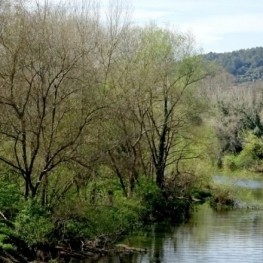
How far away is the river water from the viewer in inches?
1277

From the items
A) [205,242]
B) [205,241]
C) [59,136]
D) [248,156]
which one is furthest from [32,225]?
[248,156]

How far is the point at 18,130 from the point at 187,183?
24089mm

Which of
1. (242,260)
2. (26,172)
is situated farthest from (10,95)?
(242,260)

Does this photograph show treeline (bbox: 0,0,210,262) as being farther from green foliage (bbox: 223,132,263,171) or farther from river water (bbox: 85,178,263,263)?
green foliage (bbox: 223,132,263,171)

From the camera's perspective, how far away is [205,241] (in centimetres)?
3753

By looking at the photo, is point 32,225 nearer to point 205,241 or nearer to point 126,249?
point 126,249

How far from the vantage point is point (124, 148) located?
43.7 m

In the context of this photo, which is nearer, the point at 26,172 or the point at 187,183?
the point at 26,172

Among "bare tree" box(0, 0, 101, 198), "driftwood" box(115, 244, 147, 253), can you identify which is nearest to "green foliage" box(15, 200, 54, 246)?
"bare tree" box(0, 0, 101, 198)

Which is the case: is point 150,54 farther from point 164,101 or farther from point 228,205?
point 228,205

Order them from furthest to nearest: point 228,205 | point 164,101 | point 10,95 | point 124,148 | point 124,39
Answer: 1. point 228,205
2. point 164,101
3. point 124,39
4. point 124,148
5. point 10,95

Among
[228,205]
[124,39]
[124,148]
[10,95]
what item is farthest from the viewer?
[228,205]

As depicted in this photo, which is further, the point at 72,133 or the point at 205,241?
the point at 205,241

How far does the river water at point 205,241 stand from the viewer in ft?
106
